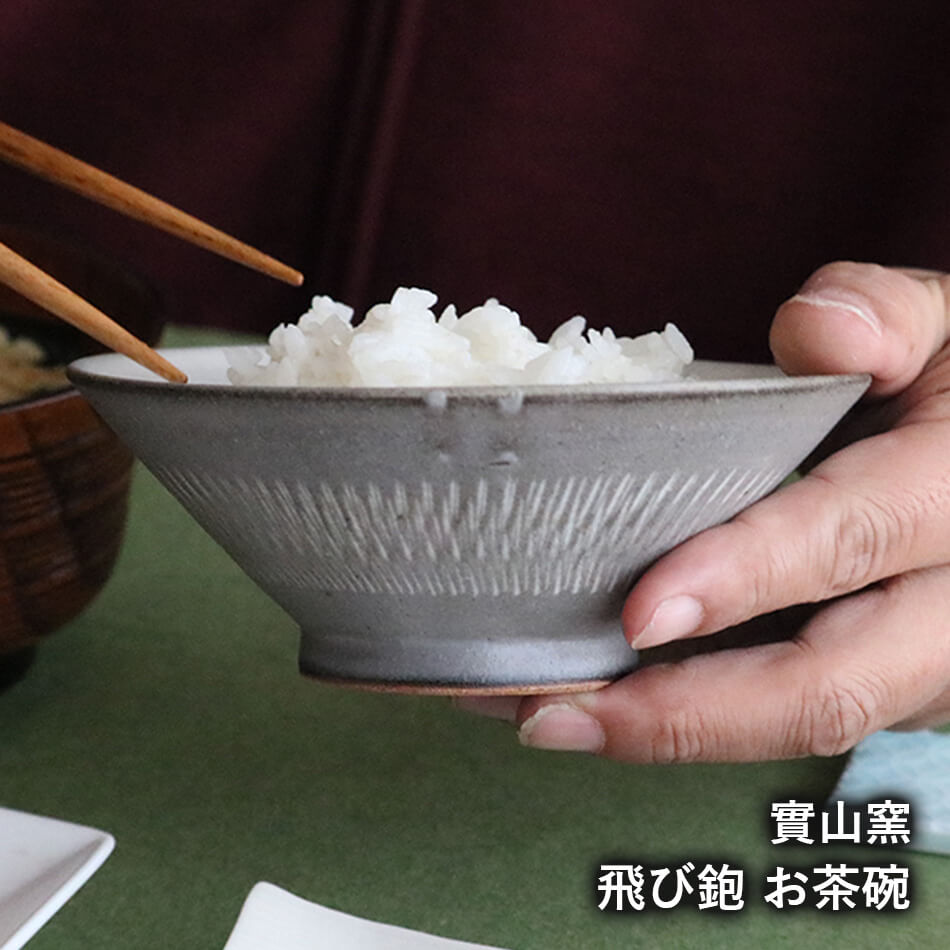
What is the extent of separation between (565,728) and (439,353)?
0.22 metres

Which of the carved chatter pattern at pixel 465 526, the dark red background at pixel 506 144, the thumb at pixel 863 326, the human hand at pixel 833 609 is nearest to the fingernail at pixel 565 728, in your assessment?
the human hand at pixel 833 609

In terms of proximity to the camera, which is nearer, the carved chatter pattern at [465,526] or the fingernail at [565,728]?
the carved chatter pattern at [465,526]

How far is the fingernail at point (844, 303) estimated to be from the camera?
67 cm

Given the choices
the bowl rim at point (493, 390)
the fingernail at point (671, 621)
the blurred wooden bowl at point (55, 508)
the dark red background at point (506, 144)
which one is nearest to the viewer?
the bowl rim at point (493, 390)

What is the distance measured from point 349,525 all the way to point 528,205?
115 cm

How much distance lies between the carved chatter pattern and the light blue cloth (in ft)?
0.83

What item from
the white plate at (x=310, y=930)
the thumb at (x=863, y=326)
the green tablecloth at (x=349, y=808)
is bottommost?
the white plate at (x=310, y=930)

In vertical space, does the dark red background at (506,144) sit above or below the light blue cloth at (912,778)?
above

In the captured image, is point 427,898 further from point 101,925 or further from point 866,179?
point 866,179

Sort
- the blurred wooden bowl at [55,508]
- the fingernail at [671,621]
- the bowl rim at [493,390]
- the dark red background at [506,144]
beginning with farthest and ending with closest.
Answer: the dark red background at [506,144]
the blurred wooden bowl at [55,508]
the fingernail at [671,621]
the bowl rim at [493,390]

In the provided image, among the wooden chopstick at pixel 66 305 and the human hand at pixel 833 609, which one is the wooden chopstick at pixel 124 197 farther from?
the human hand at pixel 833 609

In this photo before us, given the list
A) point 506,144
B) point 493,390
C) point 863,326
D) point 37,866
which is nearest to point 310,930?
point 37,866

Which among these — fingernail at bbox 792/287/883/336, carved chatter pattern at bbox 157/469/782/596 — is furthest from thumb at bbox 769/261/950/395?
carved chatter pattern at bbox 157/469/782/596

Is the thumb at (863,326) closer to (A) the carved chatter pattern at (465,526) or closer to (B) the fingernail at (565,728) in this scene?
(A) the carved chatter pattern at (465,526)
